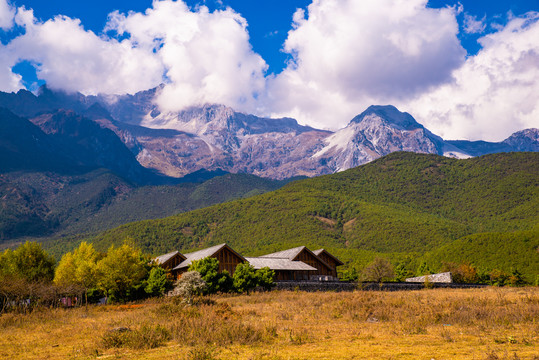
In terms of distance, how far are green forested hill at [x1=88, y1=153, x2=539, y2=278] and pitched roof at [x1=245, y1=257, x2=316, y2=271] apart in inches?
1210

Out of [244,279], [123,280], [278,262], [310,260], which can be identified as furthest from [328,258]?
[123,280]

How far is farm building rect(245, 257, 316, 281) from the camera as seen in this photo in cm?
6588

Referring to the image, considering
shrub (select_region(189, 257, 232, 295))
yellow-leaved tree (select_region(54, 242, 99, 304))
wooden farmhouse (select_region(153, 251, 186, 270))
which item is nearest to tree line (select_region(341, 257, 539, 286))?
wooden farmhouse (select_region(153, 251, 186, 270))

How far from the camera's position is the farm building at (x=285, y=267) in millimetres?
65875

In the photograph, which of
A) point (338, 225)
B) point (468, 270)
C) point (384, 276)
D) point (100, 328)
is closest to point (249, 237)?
point (338, 225)

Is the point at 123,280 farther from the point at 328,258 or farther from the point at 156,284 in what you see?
the point at 328,258

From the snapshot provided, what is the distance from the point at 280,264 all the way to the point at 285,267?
1147 mm

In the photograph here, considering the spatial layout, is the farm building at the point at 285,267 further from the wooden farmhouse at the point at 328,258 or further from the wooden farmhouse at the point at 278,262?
the wooden farmhouse at the point at 328,258

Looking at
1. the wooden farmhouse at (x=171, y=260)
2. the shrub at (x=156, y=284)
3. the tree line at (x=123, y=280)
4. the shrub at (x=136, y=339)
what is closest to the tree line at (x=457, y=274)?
the wooden farmhouse at (x=171, y=260)

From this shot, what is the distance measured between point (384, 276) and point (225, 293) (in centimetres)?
4369

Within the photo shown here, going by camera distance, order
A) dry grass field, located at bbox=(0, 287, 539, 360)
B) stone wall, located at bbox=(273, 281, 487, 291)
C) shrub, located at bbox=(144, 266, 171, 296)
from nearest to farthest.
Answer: dry grass field, located at bbox=(0, 287, 539, 360) < shrub, located at bbox=(144, 266, 171, 296) < stone wall, located at bbox=(273, 281, 487, 291)

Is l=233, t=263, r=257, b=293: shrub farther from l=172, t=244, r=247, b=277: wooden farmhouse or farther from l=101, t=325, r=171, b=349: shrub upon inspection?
l=101, t=325, r=171, b=349: shrub

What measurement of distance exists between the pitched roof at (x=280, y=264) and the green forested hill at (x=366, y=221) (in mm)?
30723

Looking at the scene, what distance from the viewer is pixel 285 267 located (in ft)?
218
